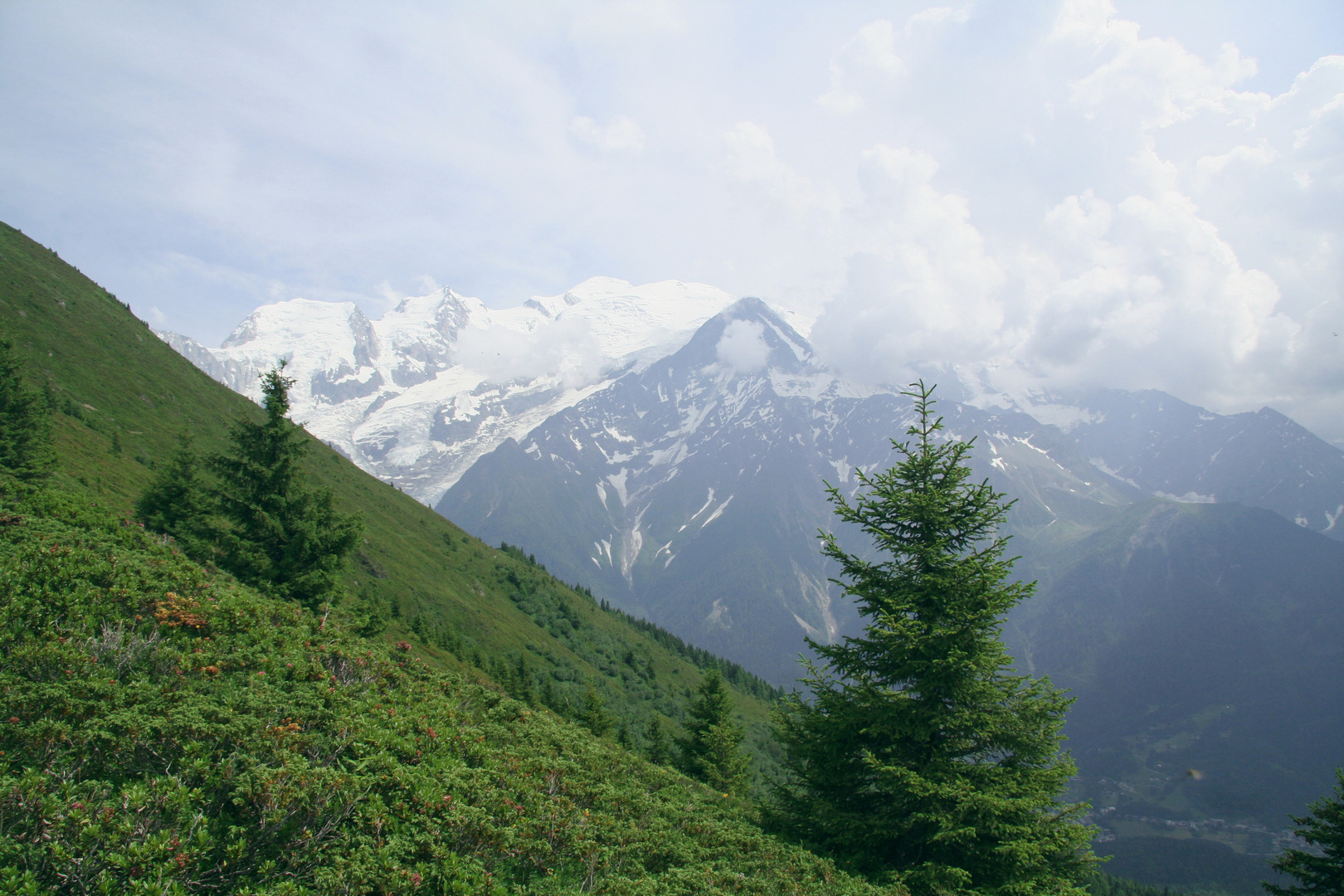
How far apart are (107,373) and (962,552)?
88609 mm

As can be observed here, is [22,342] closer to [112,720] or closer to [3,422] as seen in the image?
[3,422]

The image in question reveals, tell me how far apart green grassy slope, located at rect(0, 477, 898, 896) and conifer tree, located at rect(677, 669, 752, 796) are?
2836 centimetres

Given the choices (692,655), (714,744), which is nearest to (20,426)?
(714,744)

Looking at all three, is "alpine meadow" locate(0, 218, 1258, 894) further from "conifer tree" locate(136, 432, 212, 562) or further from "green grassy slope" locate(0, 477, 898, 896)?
"conifer tree" locate(136, 432, 212, 562)

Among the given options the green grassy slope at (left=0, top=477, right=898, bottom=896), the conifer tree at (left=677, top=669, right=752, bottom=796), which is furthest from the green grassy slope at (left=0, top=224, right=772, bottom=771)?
the green grassy slope at (left=0, top=477, right=898, bottom=896)

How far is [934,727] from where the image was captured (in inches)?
562

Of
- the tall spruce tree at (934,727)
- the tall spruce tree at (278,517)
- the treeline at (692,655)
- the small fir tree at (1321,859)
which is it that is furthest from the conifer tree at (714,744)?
the treeline at (692,655)

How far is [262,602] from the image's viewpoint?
15938 mm

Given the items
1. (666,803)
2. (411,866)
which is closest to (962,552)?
(666,803)

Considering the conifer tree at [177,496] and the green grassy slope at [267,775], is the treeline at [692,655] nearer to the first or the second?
the conifer tree at [177,496]

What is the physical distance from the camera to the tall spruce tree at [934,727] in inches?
520

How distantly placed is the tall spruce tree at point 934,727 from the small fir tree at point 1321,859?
12.6m

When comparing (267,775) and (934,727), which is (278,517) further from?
(934,727)

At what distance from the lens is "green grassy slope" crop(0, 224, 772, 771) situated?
5081 cm
